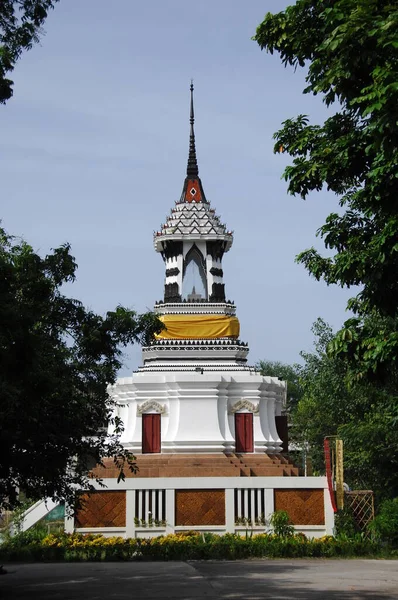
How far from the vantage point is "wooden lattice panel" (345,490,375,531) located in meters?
31.1

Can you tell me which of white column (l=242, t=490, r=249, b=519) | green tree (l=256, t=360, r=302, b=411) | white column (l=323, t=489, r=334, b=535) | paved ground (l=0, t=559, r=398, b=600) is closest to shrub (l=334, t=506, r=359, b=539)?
white column (l=323, t=489, r=334, b=535)

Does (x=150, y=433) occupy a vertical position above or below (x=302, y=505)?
above

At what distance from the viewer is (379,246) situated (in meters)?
13.4

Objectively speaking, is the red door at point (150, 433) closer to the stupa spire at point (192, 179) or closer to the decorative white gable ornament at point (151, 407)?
the decorative white gable ornament at point (151, 407)

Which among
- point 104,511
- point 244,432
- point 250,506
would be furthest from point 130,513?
point 244,432

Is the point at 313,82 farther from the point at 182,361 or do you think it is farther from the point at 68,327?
the point at 182,361

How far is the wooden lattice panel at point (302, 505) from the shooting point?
97.6 ft

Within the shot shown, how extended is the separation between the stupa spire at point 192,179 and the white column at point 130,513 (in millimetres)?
18160

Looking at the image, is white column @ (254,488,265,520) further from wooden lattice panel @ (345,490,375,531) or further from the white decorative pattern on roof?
the white decorative pattern on roof

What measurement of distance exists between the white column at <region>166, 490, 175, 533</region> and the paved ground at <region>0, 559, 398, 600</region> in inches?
157

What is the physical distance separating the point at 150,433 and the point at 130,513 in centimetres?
789

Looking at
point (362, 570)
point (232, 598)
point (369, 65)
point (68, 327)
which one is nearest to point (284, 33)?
point (369, 65)

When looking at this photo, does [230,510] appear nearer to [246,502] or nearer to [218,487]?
[246,502]

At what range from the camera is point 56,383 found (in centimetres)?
1556
